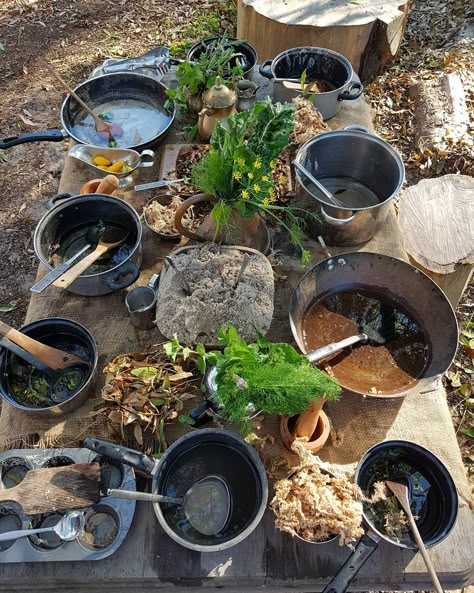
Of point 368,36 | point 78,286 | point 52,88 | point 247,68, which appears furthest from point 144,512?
point 52,88

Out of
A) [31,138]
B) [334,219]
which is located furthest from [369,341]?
[31,138]

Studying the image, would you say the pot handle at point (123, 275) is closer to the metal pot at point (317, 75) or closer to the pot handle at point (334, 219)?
the pot handle at point (334, 219)

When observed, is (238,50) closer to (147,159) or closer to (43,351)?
(147,159)

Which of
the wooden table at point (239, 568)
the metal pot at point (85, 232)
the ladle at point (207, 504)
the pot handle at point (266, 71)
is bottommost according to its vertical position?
the wooden table at point (239, 568)

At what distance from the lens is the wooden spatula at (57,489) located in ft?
4.90

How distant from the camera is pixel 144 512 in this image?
5.49 ft

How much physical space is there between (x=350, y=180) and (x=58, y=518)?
2180 millimetres

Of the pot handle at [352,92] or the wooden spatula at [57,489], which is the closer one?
the wooden spatula at [57,489]

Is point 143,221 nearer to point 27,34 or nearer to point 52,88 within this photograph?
point 52,88

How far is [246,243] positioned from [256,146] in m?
0.51

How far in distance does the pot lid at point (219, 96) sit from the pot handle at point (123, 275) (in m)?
1.02

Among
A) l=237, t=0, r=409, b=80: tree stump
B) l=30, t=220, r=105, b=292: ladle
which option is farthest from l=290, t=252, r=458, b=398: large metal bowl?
l=237, t=0, r=409, b=80: tree stump

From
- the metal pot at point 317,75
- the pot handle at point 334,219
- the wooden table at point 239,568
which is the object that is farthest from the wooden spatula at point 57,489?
the metal pot at point 317,75

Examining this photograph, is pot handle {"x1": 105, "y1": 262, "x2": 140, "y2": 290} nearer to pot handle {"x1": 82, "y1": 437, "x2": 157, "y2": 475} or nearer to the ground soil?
A: pot handle {"x1": 82, "y1": 437, "x2": 157, "y2": 475}
